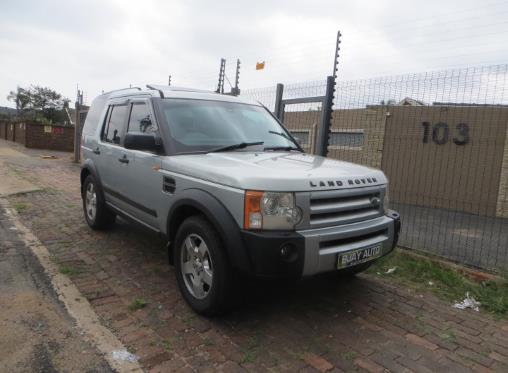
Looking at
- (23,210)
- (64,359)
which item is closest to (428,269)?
(64,359)

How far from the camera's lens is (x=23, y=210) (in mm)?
7391

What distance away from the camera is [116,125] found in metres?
5.25

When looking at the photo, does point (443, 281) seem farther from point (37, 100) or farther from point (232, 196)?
point (37, 100)

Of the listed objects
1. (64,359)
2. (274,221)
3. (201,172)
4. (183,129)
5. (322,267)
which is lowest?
(64,359)

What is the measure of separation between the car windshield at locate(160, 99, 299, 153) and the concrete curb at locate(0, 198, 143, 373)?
5.28 feet

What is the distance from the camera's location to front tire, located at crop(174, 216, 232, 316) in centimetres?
317

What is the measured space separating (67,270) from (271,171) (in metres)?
2.69

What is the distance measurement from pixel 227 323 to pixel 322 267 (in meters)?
0.96

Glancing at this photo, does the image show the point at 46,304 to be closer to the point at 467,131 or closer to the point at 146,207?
the point at 146,207

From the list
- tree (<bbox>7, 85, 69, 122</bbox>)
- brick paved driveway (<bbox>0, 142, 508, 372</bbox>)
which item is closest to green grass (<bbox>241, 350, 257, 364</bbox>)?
brick paved driveway (<bbox>0, 142, 508, 372</bbox>)

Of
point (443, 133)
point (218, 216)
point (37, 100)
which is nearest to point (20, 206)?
point (218, 216)

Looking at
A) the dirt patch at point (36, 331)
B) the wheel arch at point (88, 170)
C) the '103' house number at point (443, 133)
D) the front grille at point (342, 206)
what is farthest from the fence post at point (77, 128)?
the front grille at point (342, 206)

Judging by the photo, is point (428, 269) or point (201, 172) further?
point (428, 269)

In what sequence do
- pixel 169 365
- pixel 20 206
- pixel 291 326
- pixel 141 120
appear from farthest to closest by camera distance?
pixel 20 206 < pixel 141 120 < pixel 291 326 < pixel 169 365
